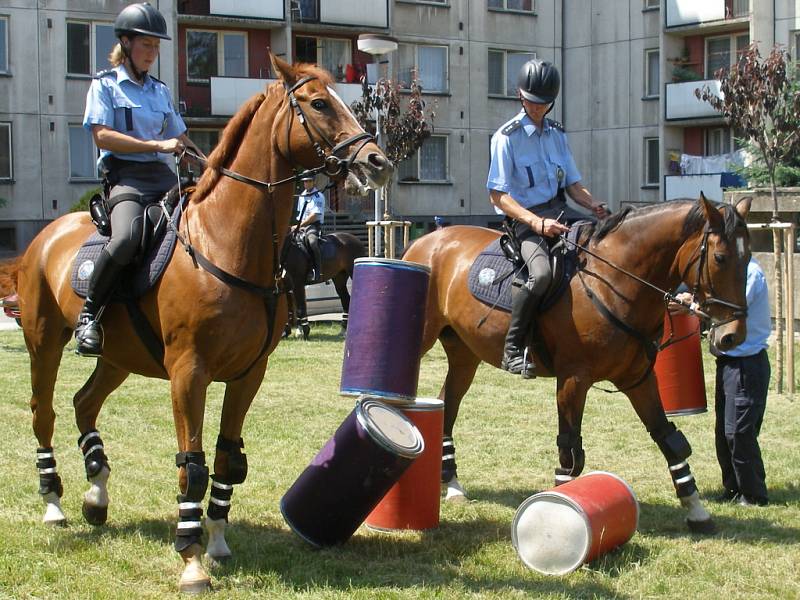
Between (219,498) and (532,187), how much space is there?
126 inches

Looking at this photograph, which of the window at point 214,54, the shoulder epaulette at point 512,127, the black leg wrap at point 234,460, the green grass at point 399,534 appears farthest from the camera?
the window at point 214,54

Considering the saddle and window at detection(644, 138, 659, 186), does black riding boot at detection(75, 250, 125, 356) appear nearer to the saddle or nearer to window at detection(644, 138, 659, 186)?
the saddle

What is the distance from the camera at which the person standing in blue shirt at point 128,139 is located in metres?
6.18

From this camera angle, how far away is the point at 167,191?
22.1 feet

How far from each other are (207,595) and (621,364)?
3140mm

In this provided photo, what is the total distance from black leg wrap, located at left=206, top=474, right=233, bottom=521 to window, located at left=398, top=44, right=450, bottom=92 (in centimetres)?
3242

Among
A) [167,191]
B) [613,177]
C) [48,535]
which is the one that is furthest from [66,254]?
[613,177]

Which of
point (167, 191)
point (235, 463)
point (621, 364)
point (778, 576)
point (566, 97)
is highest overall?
point (566, 97)

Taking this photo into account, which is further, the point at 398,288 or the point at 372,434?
the point at 398,288

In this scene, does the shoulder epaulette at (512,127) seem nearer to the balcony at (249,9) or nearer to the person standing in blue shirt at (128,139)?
the person standing in blue shirt at (128,139)

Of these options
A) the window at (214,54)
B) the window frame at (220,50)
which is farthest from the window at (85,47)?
the window at (214,54)

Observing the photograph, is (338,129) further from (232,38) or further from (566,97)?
(566,97)

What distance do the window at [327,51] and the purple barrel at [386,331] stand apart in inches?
1228

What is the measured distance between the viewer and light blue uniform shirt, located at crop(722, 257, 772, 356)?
803 cm
